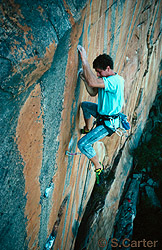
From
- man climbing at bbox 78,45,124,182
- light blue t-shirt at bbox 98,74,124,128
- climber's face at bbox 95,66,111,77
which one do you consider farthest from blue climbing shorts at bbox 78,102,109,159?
climber's face at bbox 95,66,111,77

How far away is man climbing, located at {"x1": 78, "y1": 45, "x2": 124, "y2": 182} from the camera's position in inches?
70.3

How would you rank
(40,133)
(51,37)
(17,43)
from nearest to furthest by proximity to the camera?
1. (17,43)
2. (51,37)
3. (40,133)

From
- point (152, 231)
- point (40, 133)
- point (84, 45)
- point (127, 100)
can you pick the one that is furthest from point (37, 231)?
point (152, 231)

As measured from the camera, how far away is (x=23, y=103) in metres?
1.28

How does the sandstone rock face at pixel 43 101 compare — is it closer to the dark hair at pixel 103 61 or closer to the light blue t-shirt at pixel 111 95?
the dark hair at pixel 103 61

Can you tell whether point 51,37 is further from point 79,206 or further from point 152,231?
point 152,231

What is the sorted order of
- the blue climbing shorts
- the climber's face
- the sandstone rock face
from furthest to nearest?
the blue climbing shorts, the climber's face, the sandstone rock face

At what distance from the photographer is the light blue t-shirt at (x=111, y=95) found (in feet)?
6.13

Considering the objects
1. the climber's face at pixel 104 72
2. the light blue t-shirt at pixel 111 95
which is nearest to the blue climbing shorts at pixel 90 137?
the light blue t-shirt at pixel 111 95

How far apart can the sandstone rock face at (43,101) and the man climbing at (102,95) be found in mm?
142

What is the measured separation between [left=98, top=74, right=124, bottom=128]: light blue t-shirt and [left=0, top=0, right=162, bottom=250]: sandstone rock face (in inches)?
12.4

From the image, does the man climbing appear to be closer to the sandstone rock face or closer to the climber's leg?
the climber's leg

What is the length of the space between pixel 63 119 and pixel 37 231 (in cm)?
141

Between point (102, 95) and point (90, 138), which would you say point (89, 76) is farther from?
point (90, 138)
